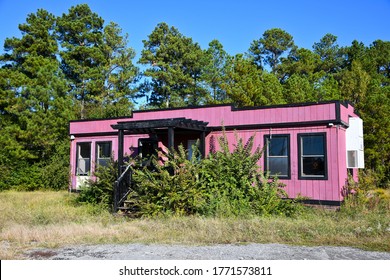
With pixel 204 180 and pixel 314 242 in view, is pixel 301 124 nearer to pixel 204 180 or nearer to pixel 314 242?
pixel 204 180

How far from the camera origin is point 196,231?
858 cm

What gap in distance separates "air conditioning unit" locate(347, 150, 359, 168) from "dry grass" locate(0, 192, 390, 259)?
9.18ft

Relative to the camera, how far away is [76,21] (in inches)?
1342

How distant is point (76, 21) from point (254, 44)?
16.6 m

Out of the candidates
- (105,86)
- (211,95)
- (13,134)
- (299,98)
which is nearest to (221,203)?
(299,98)

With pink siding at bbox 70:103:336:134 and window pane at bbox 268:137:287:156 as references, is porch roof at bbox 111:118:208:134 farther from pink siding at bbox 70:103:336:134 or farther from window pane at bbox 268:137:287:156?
window pane at bbox 268:137:287:156

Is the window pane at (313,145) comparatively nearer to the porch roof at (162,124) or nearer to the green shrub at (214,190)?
the green shrub at (214,190)

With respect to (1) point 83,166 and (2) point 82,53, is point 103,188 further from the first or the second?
(2) point 82,53

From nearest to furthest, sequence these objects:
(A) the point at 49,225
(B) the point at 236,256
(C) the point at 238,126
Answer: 1. (B) the point at 236,256
2. (A) the point at 49,225
3. (C) the point at 238,126

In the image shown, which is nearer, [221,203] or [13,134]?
[221,203]

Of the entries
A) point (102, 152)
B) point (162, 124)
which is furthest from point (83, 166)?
point (162, 124)

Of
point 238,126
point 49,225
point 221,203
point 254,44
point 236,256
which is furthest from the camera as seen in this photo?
point 254,44

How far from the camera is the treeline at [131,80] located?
877 inches

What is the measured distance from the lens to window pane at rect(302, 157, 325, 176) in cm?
1241
